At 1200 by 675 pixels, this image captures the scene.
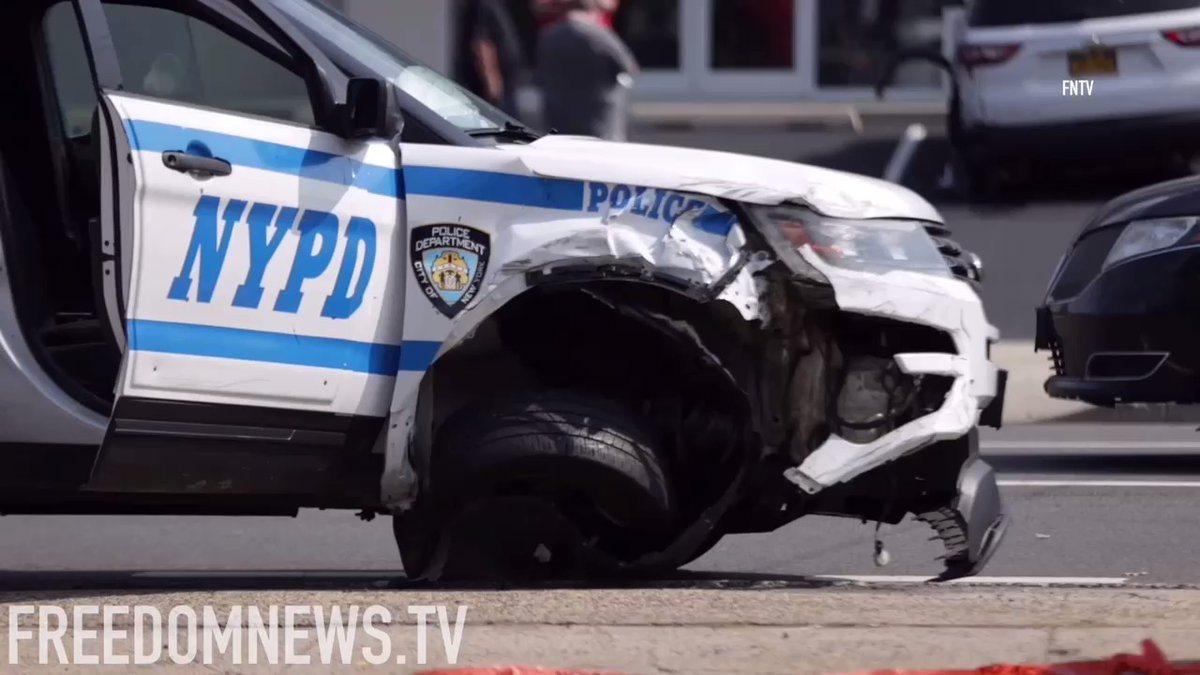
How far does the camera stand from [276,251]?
5.32 meters

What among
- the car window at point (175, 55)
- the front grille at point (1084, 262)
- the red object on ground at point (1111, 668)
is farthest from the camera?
the front grille at point (1084, 262)

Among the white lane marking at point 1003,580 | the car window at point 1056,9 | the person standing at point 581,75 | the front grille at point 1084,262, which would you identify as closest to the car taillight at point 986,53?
the car window at point 1056,9

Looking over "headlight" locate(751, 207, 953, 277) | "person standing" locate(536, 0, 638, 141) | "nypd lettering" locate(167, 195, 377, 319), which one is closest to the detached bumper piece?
"headlight" locate(751, 207, 953, 277)

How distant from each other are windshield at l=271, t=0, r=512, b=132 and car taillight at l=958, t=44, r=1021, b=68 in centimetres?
950

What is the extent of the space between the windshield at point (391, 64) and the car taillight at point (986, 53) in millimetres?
9498

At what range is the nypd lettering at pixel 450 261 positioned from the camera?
5.39 meters

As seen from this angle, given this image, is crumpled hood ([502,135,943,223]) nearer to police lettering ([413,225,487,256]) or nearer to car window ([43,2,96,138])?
police lettering ([413,225,487,256])

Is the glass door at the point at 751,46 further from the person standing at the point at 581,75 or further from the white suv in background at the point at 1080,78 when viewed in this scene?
the person standing at the point at 581,75

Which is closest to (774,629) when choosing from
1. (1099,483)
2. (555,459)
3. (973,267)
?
(555,459)

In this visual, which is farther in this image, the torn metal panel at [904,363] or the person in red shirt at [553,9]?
the person in red shirt at [553,9]

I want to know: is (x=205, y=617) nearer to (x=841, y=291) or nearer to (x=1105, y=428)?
(x=841, y=291)

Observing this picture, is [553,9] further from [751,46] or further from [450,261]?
[751,46]

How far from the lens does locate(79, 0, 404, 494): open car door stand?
5242mm

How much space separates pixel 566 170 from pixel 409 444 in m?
0.87
